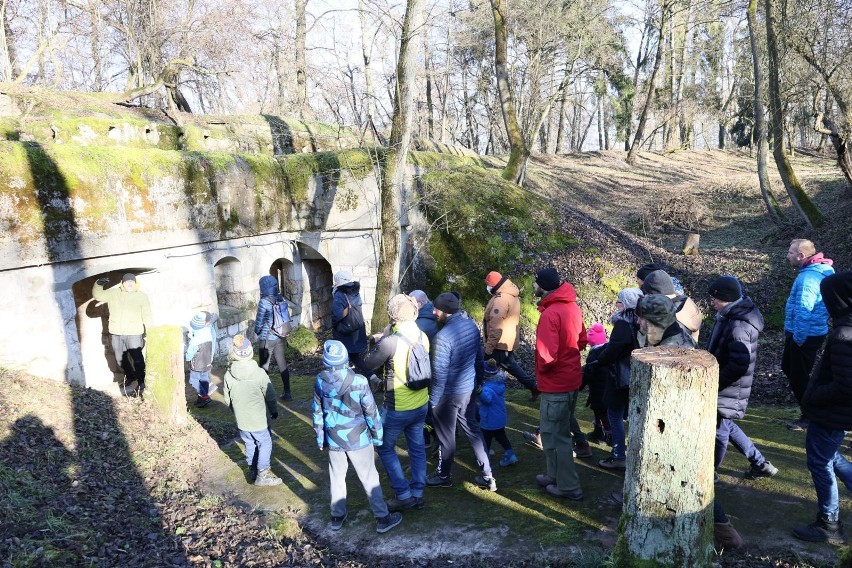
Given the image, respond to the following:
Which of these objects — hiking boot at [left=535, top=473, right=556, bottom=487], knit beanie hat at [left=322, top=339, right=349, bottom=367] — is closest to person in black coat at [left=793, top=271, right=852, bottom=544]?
hiking boot at [left=535, top=473, right=556, bottom=487]

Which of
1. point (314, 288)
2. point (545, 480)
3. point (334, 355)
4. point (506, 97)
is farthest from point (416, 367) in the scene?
point (506, 97)

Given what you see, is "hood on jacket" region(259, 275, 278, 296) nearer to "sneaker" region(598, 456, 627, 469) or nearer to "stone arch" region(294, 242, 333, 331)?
"stone arch" region(294, 242, 333, 331)

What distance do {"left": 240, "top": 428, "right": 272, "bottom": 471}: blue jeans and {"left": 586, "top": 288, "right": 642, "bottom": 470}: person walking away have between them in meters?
2.99

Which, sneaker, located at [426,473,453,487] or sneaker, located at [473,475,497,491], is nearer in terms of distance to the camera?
sneaker, located at [473,475,497,491]

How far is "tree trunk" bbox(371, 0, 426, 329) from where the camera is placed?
7859 millimetres

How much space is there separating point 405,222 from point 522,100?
480 inches

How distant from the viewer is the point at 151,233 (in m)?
7.68

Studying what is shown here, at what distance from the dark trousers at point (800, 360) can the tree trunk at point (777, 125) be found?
926 cm

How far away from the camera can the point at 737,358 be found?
3854 mm

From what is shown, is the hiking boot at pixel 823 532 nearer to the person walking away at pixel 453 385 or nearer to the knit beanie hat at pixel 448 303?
the person walking away at pixel 453 385

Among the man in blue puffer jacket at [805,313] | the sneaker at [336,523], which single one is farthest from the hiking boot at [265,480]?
the man in blue puffer jacket at [805,313]

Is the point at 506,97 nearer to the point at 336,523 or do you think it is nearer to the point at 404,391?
the point at 404,391

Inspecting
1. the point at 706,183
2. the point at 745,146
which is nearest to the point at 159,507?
the point at 706,183

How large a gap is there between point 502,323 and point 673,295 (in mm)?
1938
